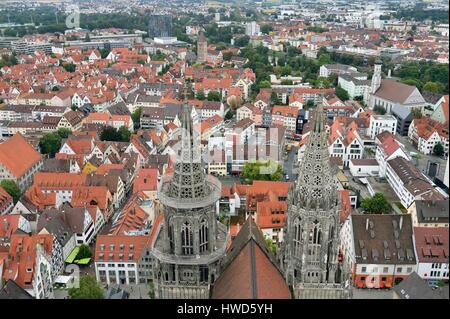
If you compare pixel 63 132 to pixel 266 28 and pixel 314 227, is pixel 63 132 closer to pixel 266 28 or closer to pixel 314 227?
pixel 314 227

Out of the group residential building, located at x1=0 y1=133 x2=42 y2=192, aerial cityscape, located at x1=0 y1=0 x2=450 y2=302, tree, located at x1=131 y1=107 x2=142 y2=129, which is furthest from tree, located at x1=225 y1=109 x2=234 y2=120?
residential building, located at x1=0 y1=133 x2=42 y2=192

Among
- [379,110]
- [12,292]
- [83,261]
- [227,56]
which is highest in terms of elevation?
[12,292]

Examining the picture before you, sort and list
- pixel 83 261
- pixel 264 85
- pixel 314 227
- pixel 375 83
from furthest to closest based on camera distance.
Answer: pixel 264 85, pixel 375 83, pixel 83 261, pixel 314 227

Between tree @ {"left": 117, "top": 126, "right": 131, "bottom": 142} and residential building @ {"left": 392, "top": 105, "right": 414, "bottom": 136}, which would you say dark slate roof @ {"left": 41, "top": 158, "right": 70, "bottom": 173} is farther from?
residential building @ {"left": 392, "top": 105, "right": 414, "bottom": 136}

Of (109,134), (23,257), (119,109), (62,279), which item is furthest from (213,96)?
(23,257)

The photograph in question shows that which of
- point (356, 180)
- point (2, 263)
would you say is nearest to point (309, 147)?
point (2, 263)

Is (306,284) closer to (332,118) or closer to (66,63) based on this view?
(332,118)
